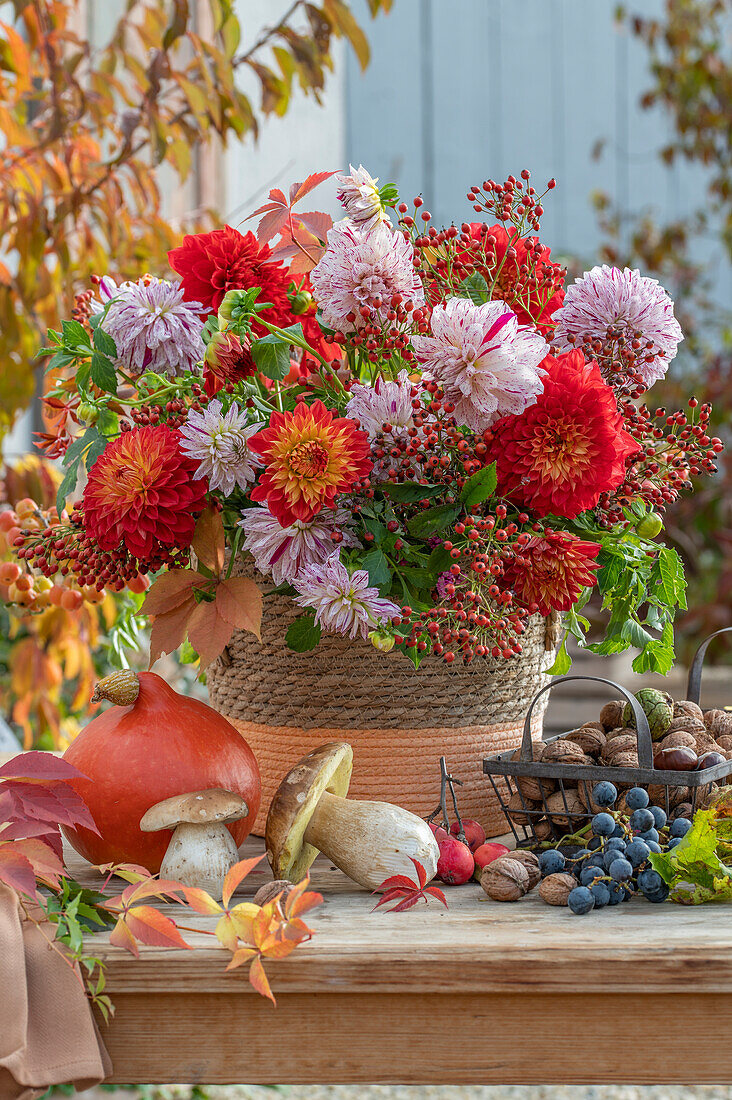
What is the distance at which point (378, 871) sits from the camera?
68 cm

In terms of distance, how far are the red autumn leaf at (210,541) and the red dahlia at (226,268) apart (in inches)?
6.1

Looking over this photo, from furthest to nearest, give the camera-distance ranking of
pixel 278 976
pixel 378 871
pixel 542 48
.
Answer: pixel 542 48 → pixel 378 871 → pixel 278 976

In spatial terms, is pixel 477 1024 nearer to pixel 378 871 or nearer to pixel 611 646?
pixel 378 871

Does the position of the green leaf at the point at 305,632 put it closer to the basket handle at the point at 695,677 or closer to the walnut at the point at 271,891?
the walnut at the point at 271,891

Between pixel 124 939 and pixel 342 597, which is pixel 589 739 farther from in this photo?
pixel 124 939

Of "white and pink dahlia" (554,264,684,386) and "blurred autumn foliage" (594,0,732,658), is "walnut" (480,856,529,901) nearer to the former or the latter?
"white and pink dahlia" (554,264,684,386)

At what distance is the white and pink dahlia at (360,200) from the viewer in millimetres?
732

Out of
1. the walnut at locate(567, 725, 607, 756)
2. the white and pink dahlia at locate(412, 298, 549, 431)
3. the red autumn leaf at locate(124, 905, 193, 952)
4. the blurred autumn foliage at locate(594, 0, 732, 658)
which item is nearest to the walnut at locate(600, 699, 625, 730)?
the walnut at locate(567, 725, 607, 756)

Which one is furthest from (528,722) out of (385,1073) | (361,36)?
(361,36)

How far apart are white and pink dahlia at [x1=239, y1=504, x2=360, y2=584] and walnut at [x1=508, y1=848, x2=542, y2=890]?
0.23 m

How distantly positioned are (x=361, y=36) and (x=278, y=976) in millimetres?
1102

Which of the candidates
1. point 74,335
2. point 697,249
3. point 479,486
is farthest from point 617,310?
point 697,249

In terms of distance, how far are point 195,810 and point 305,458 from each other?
226mm

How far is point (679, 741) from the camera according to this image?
2.40ft
